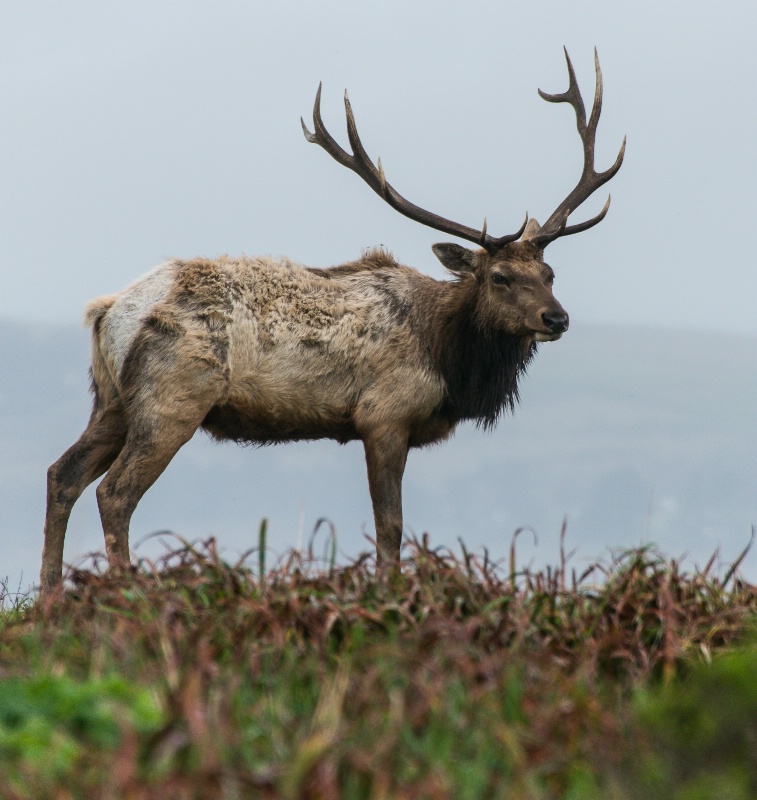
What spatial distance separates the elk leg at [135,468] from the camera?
8.06m

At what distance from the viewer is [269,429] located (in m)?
8.66

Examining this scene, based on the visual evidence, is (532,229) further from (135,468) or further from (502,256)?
(135,468)

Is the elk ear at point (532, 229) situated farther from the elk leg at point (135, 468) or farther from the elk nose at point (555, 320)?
the elk leg at point (135, 468)

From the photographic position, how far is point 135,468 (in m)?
8.09

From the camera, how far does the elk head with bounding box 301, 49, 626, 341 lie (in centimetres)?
860

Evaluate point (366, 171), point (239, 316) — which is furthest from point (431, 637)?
point (366, 171)

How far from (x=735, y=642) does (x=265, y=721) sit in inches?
94.9

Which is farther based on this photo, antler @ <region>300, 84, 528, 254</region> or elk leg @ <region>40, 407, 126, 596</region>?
antler @ <region>300, 84, 528, 254</region>

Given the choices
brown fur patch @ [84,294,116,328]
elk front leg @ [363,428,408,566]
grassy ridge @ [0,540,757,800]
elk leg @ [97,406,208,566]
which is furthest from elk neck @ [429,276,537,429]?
grassy ridge @ [0,540,757,800]

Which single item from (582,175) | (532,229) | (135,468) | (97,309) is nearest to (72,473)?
(135,468)

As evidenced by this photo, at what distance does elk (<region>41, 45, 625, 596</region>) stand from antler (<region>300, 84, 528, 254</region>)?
1 cm

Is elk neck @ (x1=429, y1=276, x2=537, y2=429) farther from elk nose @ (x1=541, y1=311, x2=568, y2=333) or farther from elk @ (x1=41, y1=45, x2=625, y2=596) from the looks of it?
elk nose @ (x1=541, y1=311, x2=568, y2=333)

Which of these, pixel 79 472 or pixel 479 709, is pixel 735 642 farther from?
pixel 79 472

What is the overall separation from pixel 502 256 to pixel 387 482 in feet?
6.27
